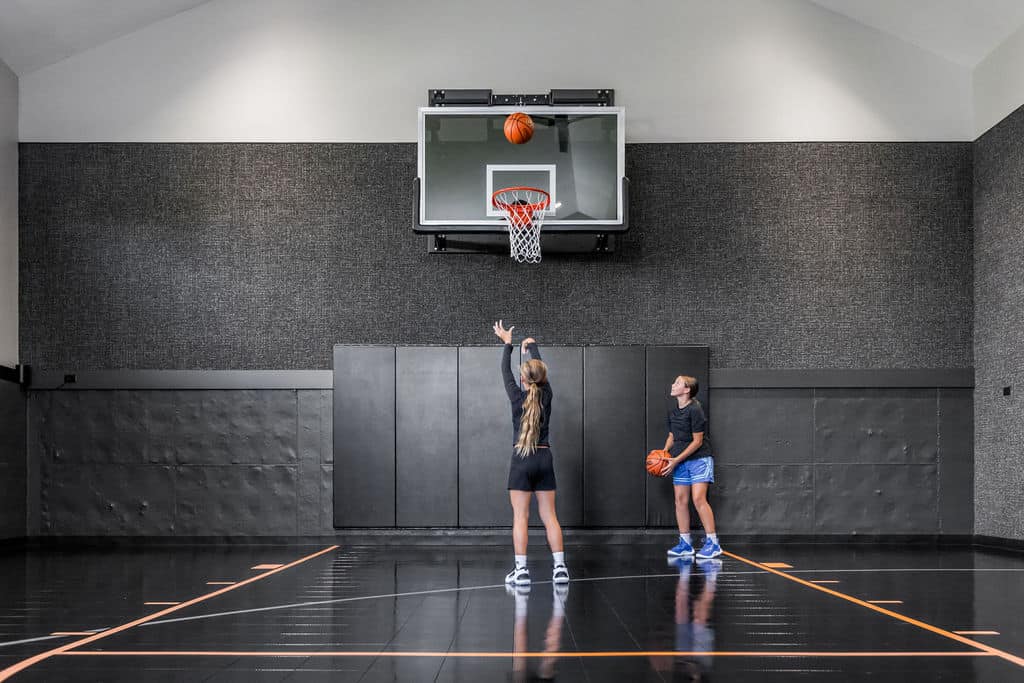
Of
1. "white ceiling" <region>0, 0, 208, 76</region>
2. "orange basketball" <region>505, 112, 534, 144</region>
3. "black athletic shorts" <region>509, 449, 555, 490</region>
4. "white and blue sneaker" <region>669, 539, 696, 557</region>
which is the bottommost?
"white and blue sneaker" <region>669, 539, 696, 557</region>

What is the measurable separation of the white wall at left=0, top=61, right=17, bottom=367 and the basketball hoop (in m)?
5.37

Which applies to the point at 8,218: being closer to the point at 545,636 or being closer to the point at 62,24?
the point at 62,24

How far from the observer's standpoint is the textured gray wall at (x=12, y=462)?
959 cm

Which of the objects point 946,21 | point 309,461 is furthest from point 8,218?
point 946,21

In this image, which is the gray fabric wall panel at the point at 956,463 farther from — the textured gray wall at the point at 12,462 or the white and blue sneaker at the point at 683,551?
the textured gray wall at the point at 12,462

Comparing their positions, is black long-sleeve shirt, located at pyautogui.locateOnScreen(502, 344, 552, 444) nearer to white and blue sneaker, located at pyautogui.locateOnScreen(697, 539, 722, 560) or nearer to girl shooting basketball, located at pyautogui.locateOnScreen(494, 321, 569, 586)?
girl shooting basketball, located at pyautogui.locateOnScreen(494, 321, 569, 586)

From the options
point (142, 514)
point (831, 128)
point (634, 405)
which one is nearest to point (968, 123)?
point (831, 128)

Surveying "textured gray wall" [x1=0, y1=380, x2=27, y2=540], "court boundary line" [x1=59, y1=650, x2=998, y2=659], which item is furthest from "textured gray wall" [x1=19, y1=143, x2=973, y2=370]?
"court boundary line" [x1=59, y1=650, x2=998, y2=659]

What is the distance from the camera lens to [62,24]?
970 centimetres

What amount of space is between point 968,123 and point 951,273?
5.66ft

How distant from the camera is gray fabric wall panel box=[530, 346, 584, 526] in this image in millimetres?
9758

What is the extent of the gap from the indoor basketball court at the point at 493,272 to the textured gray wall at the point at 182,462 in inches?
1.3

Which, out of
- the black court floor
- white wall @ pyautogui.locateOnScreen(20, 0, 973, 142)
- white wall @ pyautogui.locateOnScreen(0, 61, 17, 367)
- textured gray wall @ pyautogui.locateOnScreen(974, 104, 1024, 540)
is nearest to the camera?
the black court floor

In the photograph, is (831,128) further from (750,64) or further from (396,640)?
(396,640)
